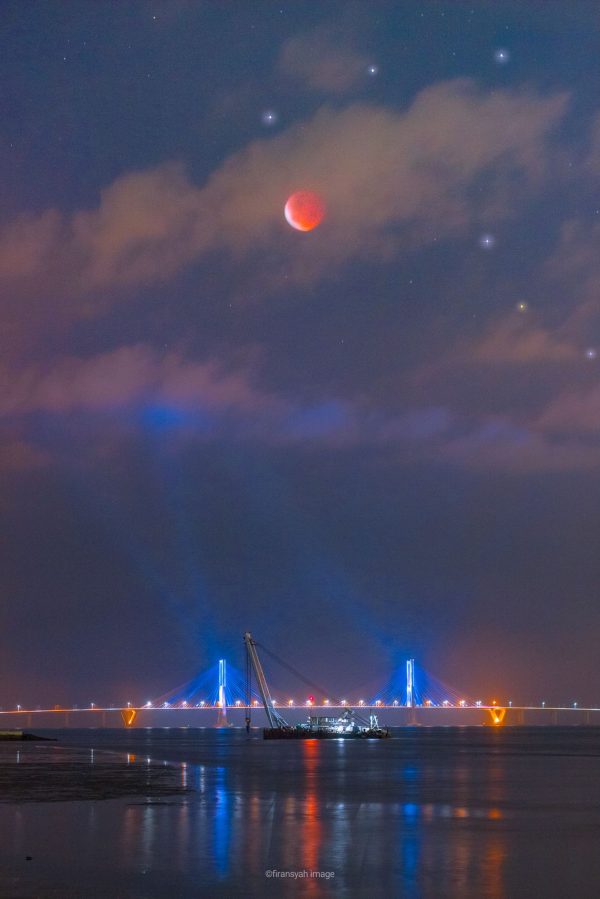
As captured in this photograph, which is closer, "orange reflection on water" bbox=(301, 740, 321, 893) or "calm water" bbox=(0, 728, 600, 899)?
"calm water" bbox=(0, 728, 600, 899)

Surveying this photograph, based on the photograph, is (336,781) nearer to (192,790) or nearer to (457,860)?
(192,790)

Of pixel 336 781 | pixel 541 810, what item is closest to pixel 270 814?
pixel 541 810

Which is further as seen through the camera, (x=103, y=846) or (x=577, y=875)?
(x=103, y=846)

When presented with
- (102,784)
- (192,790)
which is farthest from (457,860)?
(102,784)

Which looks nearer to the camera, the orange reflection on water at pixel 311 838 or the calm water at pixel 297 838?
the calm water at pixel 297 838

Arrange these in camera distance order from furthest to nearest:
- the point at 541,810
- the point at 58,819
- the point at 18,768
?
the point at 18,768 → the point at 541,810 → the point at 58,819

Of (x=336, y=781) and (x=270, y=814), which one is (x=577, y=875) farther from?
(x=336, y=781)

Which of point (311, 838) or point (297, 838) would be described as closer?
point (311, 838)

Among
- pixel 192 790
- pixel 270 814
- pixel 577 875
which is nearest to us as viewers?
pixel 577 875

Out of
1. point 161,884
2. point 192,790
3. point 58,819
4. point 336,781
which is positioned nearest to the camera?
point 161,884
